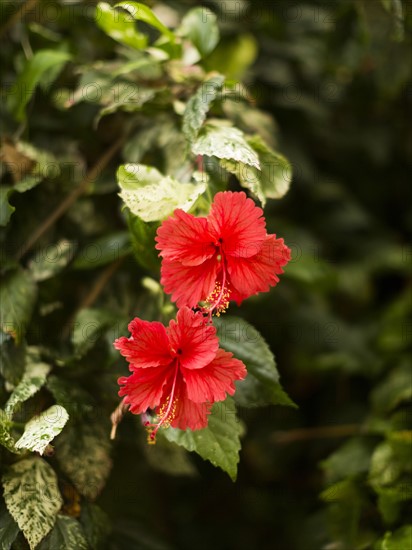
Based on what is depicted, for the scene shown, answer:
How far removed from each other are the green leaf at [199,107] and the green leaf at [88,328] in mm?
281

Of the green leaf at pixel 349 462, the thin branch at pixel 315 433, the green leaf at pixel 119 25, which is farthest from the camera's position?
the thin branch at pixel 315 433

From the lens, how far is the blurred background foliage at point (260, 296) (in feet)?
2.88

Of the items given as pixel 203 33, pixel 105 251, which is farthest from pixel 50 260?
pixel 203 33

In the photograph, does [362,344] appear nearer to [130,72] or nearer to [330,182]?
[330,182]

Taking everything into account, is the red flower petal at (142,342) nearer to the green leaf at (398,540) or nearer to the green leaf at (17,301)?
the green leaf at (17,301)

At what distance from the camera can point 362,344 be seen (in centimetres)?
131

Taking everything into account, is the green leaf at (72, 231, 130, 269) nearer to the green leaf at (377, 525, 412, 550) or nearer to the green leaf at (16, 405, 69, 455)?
the green leaf at (16, 405, 69, 455)

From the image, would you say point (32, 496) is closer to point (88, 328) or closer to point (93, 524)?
point (93, 524)

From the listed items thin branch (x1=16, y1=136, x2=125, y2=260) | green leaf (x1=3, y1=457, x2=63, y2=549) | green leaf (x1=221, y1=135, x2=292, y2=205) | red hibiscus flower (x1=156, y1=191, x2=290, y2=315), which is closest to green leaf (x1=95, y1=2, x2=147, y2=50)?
thin branch (x1=16, y1=136, x2=125, y2=260)

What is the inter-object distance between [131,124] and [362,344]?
683 mm

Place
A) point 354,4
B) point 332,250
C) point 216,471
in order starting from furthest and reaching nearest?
point 332,250 → point 216,471 → point 354,4

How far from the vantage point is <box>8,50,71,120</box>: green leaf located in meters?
0.94

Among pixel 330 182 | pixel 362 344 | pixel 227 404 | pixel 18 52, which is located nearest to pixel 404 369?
pixel 362 344

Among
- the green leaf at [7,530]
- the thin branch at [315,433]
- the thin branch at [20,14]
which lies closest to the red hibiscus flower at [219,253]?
the green leaf at [7,530]
